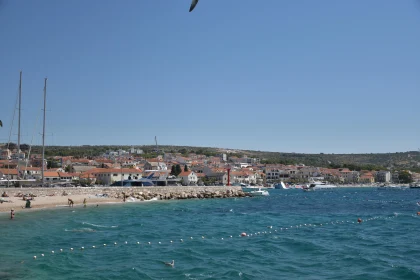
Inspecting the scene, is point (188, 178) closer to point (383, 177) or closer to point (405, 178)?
point (383, 177)

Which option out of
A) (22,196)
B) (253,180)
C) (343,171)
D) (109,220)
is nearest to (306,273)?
(109,220)

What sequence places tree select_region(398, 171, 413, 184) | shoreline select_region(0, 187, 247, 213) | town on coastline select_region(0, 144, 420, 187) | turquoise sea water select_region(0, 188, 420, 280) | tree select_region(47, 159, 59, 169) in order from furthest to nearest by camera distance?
tree select_region(398, 171, 413, 184) < tree select_region(47, 159, 59, 169) < town on coastline select_region(0, 144, 420, 187) < shoreline select_region(0, 187, 247, 213) < turquoise sea water select_region(0, 188, 420, 280)

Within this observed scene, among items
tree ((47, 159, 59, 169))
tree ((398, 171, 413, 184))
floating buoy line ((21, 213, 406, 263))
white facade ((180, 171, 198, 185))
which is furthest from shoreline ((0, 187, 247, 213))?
tree ((398, 171, 413, 184))

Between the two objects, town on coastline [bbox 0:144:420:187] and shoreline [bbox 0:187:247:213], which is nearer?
shoreline [bbox 0:187:247:213]

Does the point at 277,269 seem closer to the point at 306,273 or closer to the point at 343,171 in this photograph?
the point at 306,273

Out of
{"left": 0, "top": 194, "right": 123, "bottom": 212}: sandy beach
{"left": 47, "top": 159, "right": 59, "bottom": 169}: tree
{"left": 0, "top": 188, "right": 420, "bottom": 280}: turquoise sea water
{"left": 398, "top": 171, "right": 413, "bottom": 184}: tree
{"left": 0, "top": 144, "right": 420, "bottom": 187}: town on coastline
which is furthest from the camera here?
{"left": 398, "top": 171, "right": 413, "bottom": 184}: tree

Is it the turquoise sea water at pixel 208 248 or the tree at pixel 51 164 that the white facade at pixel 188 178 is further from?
the turquoise sea water at pixel 208 248

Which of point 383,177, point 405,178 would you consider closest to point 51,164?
point 383,177

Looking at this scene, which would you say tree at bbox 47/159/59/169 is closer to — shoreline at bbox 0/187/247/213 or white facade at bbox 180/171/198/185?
white facade at bbox 180/171/198/185
